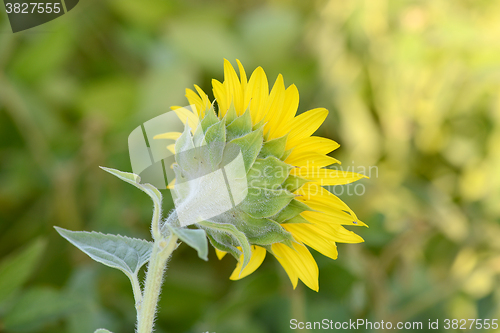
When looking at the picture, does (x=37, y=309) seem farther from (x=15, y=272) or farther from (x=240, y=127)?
(x=240, y=127)

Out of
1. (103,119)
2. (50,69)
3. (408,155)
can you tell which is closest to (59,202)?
(103,119)

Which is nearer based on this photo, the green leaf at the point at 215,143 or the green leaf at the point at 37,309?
the green leaf at the point at 215,143

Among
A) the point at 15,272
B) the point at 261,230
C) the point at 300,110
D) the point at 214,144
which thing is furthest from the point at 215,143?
the point at 300,110

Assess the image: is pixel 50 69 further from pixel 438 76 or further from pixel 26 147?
pixel 438 76

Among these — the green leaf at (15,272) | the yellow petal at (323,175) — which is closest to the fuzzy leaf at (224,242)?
the yellow petal at (323,175)

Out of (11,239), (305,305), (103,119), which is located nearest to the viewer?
(305,305)

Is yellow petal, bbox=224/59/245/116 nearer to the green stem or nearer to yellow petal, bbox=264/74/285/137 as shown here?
yellow petal, bbox=264/74/285/137

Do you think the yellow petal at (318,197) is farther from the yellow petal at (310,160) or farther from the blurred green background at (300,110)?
the blurred green background at (300,110)
